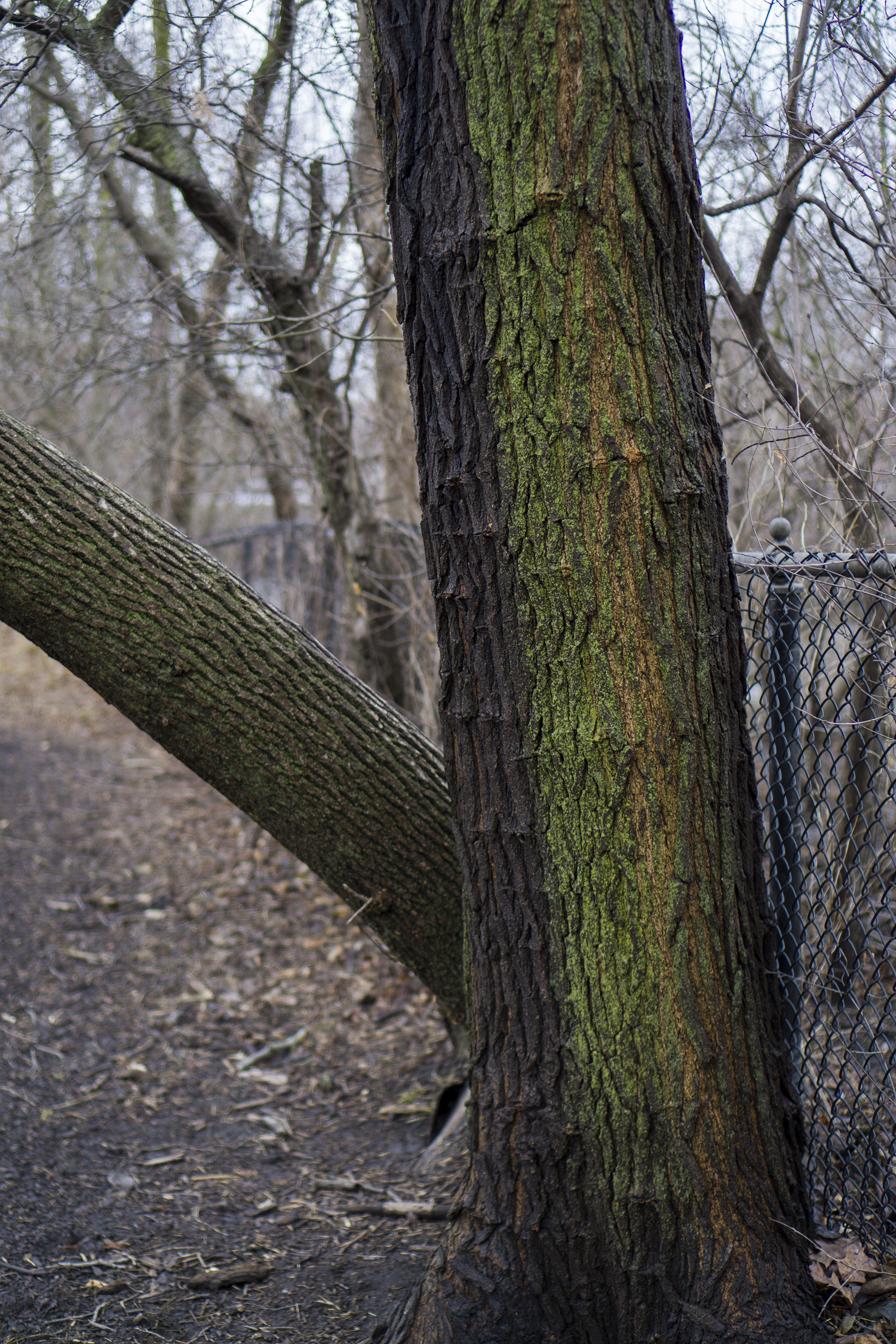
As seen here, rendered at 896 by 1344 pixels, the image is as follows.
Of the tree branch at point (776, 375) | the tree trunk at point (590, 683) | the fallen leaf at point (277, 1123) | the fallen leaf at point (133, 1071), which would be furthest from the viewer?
the fallen leaf at point (133, 1071)

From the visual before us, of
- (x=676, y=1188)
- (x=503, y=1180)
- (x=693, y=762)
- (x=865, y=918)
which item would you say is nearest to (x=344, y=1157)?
(x=503, y=1180)

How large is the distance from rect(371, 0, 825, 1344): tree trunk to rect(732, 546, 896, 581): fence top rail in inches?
12.0

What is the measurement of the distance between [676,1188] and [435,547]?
4.70ft

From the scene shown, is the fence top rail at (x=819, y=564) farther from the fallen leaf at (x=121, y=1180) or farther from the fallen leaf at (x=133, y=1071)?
the fallen leaf at (x=133, y=1071)

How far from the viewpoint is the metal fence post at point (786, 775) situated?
2352 millimetres

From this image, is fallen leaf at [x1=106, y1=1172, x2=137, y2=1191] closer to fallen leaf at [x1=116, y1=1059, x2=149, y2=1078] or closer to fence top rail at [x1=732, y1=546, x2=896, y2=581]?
fallen leaf at [x1=116, y1=1059, x2=149, y2=1078]

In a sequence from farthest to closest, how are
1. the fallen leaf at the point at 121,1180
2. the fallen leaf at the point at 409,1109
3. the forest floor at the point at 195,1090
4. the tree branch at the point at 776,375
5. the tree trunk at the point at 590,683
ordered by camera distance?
the fallen leaf at the point at 409,1109 → the fallen leaf at the point at 121,1180 → the tree branch at the point at 776,375 → the forest floor at the point at 195,1090 → the tree trunk at the point at 590,683

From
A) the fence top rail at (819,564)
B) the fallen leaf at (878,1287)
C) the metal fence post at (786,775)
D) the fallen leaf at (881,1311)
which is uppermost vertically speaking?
the fence top rail at (819,564)

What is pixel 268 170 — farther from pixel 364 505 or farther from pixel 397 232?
pixel 397 232

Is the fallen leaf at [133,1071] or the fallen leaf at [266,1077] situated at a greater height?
the fallen leaf at [133,1071]

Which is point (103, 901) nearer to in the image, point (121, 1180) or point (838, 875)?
point (121, 1180)

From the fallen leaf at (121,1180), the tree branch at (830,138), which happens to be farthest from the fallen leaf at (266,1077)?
the tree branch at (830,138)

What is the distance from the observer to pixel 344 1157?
129 inches

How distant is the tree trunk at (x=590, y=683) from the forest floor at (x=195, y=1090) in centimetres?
86
